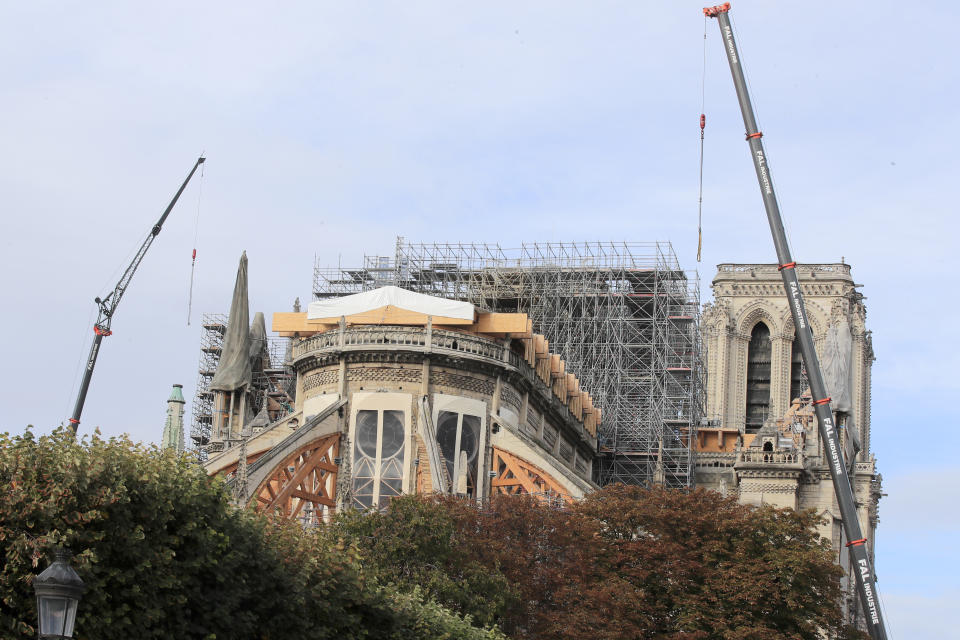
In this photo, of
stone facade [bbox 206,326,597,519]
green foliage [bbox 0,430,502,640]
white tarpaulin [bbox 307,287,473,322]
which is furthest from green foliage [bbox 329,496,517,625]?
white tarpaulin [bbox 307,287,473,322]

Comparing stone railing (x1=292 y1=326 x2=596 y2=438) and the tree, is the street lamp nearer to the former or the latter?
the tree

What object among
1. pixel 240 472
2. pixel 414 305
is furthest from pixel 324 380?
pixel 240 472

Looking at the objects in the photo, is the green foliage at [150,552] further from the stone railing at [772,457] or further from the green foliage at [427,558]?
the stone railing at [772,457]

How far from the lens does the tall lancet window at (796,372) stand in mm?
128875

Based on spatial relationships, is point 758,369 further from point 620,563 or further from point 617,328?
point 620,563

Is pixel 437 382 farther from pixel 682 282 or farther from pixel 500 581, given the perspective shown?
pixel 682 282

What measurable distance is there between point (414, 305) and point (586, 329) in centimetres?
2979

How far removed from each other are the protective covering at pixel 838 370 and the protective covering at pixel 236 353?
30.6 m

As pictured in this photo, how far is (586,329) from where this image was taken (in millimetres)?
101750

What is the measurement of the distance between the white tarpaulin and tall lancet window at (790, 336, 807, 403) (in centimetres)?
5963

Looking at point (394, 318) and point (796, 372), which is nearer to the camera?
point (394, 318)

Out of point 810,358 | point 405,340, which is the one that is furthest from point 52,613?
point 405,340

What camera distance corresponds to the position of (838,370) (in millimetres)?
98562

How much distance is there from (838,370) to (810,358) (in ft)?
139
